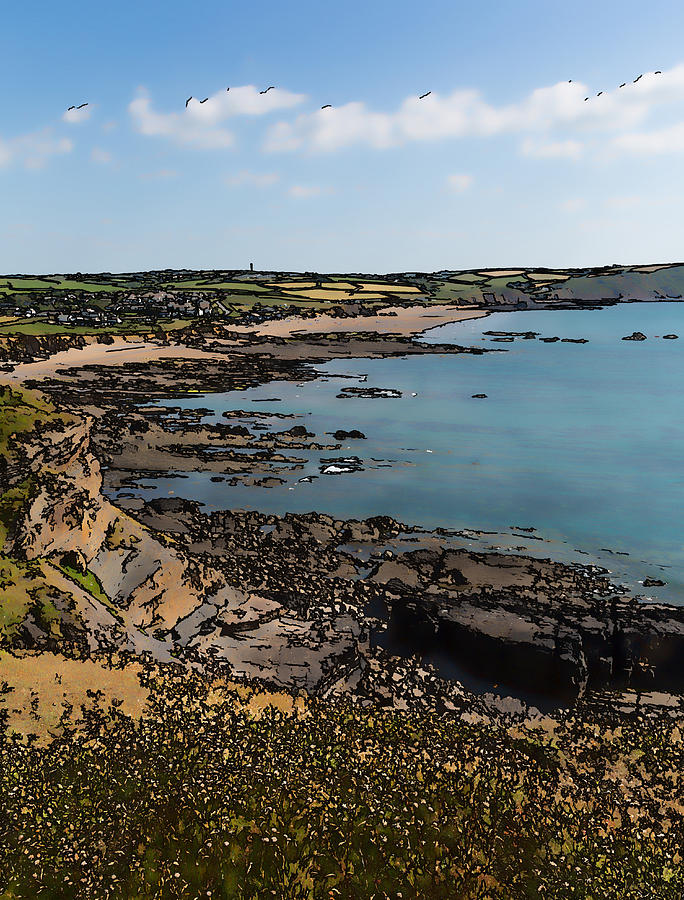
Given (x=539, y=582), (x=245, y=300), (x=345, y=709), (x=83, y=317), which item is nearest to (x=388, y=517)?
(x=539, y=582)

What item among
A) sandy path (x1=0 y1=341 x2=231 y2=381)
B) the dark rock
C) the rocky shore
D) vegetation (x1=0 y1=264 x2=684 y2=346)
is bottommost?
the rocky shore

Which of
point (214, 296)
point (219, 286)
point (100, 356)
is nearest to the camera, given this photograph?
point (100, 356)

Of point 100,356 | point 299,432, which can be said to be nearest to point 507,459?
point 299,432

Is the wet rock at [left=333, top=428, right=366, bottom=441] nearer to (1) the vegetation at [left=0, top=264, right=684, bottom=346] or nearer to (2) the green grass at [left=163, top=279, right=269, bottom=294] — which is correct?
(1) the vegetation at [left=0, top=264, right=684, bottom=346]

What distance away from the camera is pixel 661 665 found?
1567 cm

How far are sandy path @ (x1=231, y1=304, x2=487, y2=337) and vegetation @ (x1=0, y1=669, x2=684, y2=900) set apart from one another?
8867cm

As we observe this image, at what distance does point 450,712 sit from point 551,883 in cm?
637

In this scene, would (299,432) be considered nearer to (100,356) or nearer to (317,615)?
(317,615)

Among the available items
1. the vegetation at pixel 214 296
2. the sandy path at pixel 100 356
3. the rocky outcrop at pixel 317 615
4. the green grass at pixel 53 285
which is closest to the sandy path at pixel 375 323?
the vegetation at pixel 214 296

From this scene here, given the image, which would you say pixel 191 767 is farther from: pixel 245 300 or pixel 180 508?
pixel 245 300

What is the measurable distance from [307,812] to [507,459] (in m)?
31.0

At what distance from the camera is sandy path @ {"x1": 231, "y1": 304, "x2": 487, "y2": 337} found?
336 ft

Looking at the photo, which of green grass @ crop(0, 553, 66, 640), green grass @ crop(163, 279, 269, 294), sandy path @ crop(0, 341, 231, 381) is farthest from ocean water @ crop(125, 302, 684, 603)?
green grass @ crop(163, 279, 269, 294)

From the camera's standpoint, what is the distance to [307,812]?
795 cm
